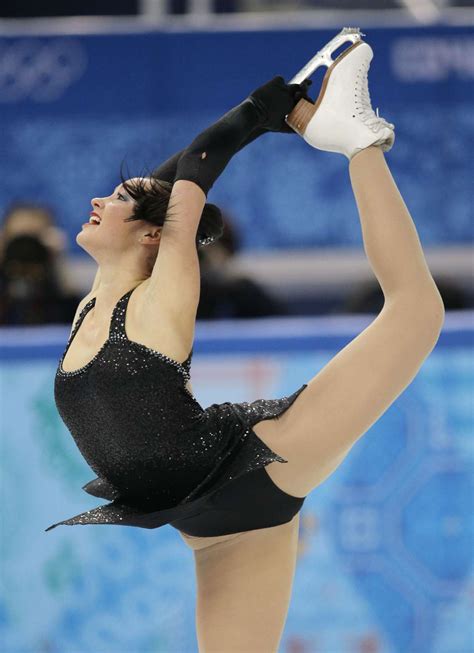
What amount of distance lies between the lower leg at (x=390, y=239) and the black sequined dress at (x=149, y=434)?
0.28 m

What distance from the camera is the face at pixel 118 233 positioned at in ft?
7.04

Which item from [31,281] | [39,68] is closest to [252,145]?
[39,68]

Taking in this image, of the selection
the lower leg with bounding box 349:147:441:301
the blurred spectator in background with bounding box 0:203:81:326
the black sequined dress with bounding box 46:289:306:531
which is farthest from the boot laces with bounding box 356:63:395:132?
the blurred spectator in background with bounding box 0:203:81:326

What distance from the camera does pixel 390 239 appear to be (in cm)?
208

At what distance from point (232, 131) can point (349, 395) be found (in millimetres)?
550

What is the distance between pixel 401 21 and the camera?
14.1 feet

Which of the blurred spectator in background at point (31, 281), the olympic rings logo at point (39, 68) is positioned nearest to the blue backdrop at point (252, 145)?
the olympic rings logo at point (39, 68)

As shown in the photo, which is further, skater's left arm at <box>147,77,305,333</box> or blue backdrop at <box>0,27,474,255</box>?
blue backdrop at <box>0,27,474,255</box>

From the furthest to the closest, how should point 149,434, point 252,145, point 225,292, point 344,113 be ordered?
Result: point 252,145, point 225,292, point 344,113, point 149,434

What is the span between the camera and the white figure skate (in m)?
2.18

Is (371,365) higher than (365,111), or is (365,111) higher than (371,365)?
(365,111)

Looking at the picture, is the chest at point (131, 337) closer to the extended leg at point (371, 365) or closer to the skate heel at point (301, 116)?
the extended leg at point (371, 365)

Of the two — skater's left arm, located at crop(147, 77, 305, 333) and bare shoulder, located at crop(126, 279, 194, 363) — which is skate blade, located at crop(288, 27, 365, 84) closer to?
skater's left arm, located at crop(147, 77, 305, 333)

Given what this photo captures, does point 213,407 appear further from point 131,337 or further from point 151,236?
point 151,236
